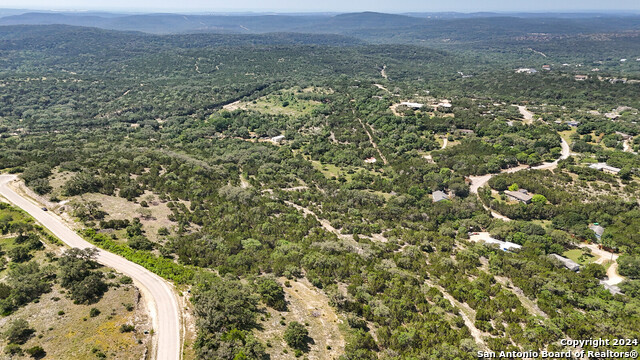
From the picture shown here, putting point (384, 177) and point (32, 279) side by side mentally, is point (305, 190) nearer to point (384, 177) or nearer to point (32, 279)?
point (384, 177)

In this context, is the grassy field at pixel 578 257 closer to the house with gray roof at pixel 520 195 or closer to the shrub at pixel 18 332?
the house with gray roof at pixel 520 195

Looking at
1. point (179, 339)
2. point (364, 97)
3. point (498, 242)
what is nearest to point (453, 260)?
point (498, 242)

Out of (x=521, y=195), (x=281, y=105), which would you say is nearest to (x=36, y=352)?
(x=521, y=195)

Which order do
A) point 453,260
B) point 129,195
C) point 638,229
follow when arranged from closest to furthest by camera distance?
point 453,260
point 638,229
point 129,195

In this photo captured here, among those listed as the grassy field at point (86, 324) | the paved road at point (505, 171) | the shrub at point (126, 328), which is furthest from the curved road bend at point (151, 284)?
the paved road at point (505, 171)

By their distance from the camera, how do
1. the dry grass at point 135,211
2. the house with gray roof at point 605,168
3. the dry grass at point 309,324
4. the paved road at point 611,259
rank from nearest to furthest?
1. the dry grass at point 309,324
2. the paved road at point 611,259
3. the dry grass at point 135,211
4. the house with gray roof at point 605,168

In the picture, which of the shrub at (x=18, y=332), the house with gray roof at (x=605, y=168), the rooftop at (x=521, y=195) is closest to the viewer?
the shrub at (x=18, y=332)

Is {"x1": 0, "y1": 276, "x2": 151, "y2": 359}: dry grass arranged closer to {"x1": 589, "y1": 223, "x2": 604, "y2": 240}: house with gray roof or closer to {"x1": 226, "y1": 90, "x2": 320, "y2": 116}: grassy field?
{"x1": 589, "y1": 223, "x2": 604, "y2": 240}: house with gray roof

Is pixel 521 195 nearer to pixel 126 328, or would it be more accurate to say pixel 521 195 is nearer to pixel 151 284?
pixel 151 284

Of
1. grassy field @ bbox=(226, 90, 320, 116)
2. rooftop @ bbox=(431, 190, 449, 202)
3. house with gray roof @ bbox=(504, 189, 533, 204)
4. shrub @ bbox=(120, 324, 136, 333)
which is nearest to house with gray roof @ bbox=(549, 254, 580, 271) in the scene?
house with gray roof @ bbox=(504, 189, 533, 204)
